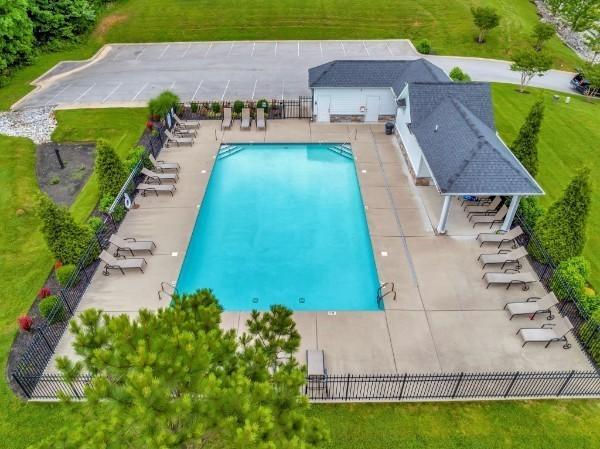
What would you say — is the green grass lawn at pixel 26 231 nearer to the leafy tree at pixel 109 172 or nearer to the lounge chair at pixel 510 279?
the leafy tree at pixel 109 172

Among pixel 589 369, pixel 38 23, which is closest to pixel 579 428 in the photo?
pixel 589 369

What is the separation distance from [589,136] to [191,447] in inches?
1256

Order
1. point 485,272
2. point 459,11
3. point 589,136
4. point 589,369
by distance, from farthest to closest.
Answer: point 459,11, point 589,136, point 485,272, point 589,369

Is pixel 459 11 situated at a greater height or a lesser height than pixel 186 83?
greater

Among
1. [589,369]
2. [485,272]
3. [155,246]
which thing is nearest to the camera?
[589,369]

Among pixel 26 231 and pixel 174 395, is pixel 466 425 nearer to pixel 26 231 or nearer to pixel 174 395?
pixel 174 395

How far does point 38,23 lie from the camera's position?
136ft

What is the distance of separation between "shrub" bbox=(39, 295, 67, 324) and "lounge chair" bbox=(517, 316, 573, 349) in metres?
17.3

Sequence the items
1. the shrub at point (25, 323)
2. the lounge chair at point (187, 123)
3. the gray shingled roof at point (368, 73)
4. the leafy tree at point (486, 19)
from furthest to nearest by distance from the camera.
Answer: the leafy tree at point (486, 19) → the lounge chair at point (187, 123) → the gray shingled roof at point (368, 73) → the shrub at point (25, 323)

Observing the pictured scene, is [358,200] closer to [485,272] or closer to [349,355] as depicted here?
[485,272]

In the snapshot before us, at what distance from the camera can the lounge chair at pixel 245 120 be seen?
28359 millimetres

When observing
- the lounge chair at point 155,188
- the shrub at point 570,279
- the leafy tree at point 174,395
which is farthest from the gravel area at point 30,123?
the shrub at point 570,279

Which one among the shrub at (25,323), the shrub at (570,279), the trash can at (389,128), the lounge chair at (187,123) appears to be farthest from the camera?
the lounge chair at (187,123)

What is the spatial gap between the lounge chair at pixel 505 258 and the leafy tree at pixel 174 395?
13.4 metres
